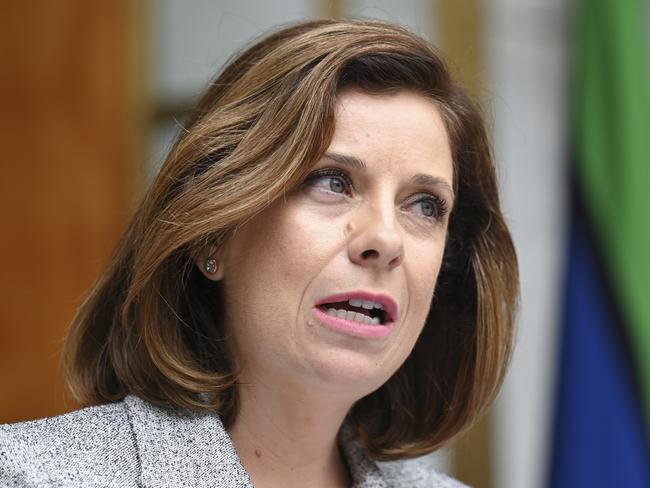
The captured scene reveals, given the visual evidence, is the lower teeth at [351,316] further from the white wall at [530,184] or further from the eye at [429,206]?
the white wall at [530,184]

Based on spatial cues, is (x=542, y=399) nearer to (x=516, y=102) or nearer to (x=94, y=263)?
(x=516, y=102)

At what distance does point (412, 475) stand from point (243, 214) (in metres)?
0.69

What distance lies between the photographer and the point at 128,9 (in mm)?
3869

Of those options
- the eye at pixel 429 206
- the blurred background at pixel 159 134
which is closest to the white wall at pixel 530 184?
the blurred background at pixel 159 134

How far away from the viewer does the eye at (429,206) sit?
5.93ft

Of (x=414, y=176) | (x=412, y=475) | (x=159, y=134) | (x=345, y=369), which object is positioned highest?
(x=414, y=176)

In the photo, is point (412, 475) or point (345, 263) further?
point (412, 475)

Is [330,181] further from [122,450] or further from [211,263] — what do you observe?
[122,450]

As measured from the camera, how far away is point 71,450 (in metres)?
1.66

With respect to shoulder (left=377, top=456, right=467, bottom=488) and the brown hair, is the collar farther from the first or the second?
shoulder (left=377, top=456, right=467, bottom=488)

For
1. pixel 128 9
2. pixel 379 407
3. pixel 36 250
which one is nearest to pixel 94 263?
pixel 36 250

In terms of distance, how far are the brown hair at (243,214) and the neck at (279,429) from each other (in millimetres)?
31

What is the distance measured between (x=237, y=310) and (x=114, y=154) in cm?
222

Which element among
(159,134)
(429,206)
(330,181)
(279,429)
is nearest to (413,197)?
(429,206)
